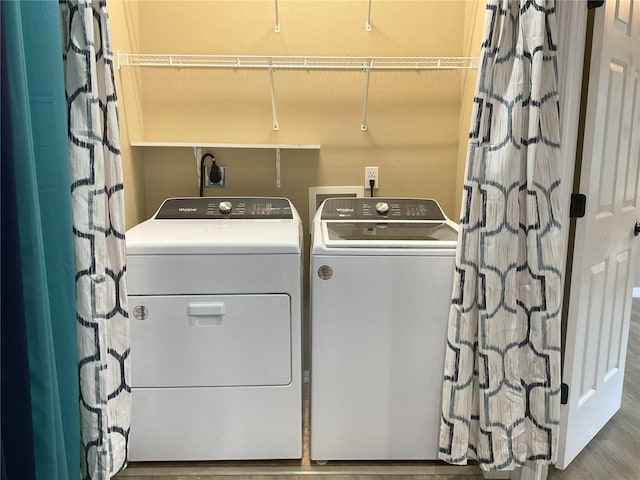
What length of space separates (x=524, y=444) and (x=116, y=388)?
137cm

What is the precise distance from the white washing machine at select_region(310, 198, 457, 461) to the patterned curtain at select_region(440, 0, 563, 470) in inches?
3.5

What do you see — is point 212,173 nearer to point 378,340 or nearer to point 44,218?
point 378,340

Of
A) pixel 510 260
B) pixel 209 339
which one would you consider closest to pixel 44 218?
pixel 209 339

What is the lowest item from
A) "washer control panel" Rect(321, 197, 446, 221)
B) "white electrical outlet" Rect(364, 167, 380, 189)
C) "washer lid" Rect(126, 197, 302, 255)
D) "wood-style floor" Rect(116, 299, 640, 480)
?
"wood-style floor" Rect(116, 299, 640, 480)

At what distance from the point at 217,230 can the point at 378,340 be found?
0.75 meters

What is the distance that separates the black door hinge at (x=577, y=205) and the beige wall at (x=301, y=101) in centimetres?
86

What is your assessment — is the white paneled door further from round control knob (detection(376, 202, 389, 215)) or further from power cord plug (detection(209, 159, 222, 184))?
power cord plug (detection(209, 159, 222, 184))

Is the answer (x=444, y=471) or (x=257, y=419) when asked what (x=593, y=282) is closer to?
(x=444, y=471)

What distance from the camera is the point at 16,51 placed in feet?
2.61

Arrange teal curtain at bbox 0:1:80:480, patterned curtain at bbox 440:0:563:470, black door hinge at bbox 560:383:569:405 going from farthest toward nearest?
black door hinge at bbox 560:383:569:405 < patterned curtain at bbox 440:0:563:470 < teal curtain at bbox 0:1:80:480

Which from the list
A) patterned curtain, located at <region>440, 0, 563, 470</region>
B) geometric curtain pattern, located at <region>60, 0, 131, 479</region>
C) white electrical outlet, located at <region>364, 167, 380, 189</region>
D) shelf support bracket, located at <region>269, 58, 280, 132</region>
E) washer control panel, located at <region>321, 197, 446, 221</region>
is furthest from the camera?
white electrical outlet, located at <region>364, 167, 380, 189</region>

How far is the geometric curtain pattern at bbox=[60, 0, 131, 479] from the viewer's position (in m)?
1.04

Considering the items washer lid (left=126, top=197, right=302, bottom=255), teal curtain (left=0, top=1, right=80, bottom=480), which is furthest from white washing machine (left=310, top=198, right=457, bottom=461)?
teal curtain (left=0, top=1, right=80, bottom=480)

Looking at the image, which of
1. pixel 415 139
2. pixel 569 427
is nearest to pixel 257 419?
pixel 569 427
